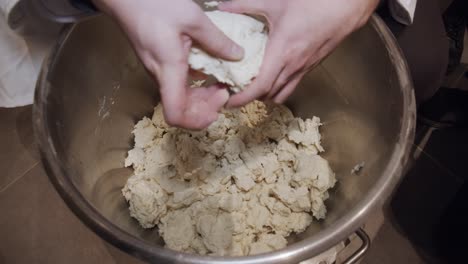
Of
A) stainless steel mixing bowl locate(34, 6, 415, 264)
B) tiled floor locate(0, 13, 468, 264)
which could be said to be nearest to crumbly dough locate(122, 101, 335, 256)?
stainless steel mixing bowl locate(34, 6, 415, 264)

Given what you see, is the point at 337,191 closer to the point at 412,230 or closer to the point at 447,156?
the point at 412,230

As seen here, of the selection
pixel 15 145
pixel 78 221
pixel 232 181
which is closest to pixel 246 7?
pixel 232 181

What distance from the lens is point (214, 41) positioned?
42 centimetres

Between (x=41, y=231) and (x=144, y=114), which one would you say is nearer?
(x=144, y=114)

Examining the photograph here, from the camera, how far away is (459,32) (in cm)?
101

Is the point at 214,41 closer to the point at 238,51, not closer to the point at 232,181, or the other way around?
the point at 238,51

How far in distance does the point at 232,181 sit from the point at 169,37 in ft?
1.03

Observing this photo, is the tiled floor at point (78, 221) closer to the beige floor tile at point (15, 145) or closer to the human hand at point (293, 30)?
the beige floor tile at point (15, 145)

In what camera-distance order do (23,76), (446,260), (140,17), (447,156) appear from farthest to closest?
(447,156)
(446,260)
(23,76)
(140,17)

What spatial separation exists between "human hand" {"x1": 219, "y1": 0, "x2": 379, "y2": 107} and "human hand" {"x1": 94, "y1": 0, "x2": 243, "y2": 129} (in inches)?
2.1

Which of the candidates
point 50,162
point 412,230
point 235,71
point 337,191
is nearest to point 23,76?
point 50,162

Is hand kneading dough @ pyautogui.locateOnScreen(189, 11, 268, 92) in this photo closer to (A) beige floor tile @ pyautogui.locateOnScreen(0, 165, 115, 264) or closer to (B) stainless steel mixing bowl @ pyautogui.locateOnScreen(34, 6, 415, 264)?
(B) stainless steel mixing bowl @ pyautogui.locateOnScreen(34, 6, 415, 264)

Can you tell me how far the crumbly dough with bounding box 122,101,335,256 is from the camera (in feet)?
1.94

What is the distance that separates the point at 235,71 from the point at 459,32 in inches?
31.9
